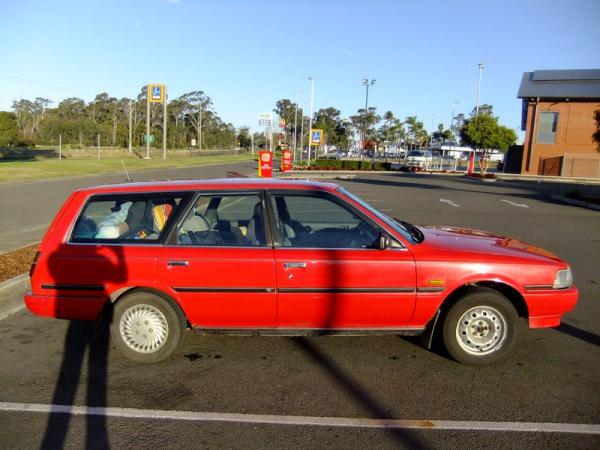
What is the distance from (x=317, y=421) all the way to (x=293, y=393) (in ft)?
1.48

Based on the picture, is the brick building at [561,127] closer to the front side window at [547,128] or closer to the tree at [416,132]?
the front side window at [547,128]

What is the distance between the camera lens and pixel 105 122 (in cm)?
9088

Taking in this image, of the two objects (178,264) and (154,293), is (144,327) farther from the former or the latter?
(178,264)

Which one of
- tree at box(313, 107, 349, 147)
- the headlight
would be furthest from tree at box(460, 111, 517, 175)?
tree at box(313, 107, 349, 147)

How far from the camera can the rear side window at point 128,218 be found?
4.53 meters

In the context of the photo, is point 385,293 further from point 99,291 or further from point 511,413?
point 99,291

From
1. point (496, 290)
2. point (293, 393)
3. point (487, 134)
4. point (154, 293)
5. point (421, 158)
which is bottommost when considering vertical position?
point (293, 393)

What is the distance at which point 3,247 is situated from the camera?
28.1 feet

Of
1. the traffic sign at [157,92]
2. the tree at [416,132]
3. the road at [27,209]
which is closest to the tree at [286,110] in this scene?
the tree at [416,132]

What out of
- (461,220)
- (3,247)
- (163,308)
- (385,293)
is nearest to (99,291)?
(163,308)

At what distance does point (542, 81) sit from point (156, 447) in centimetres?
4898

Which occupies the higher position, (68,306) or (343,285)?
(343,285)

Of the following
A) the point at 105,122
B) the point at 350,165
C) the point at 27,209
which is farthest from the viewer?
the point at 105,122

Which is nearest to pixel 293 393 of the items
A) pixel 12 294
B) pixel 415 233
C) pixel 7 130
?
pixel 415 233
